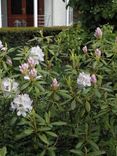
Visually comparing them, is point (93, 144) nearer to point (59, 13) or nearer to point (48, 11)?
point (59, 13)

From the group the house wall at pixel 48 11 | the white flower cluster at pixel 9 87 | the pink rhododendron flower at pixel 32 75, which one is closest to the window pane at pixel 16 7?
the house wall at pixel 48 11

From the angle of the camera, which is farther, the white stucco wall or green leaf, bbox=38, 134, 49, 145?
the white stucco wall

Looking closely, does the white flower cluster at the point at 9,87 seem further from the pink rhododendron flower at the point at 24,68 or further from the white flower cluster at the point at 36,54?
the white flower cluster at the point at 36,54

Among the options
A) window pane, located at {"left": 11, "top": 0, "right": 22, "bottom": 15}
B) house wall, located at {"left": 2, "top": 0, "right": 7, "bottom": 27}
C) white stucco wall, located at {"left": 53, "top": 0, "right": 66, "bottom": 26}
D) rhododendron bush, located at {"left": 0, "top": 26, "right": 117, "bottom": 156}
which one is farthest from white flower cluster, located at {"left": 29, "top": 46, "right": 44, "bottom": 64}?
window pane, located at {"left": 11, "top": 0, "right": 22, "bottom": 15}

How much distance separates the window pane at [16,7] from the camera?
68.8 feet

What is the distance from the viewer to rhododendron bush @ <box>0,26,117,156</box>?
8.66ft

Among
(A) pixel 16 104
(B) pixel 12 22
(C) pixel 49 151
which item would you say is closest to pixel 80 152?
(C) pixel 49 151

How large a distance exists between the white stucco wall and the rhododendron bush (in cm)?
1674

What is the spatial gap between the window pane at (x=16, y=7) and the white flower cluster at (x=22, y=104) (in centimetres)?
1859

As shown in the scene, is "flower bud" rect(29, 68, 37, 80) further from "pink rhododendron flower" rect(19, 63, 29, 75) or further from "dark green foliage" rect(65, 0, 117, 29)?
"dark green foliage" rect(65, 0, 117, 29)

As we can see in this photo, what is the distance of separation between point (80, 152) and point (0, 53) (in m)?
0.89

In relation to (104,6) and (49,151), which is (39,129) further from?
(104,6)

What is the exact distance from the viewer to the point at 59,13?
19.8 m

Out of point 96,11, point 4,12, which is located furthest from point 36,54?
point 4,12
